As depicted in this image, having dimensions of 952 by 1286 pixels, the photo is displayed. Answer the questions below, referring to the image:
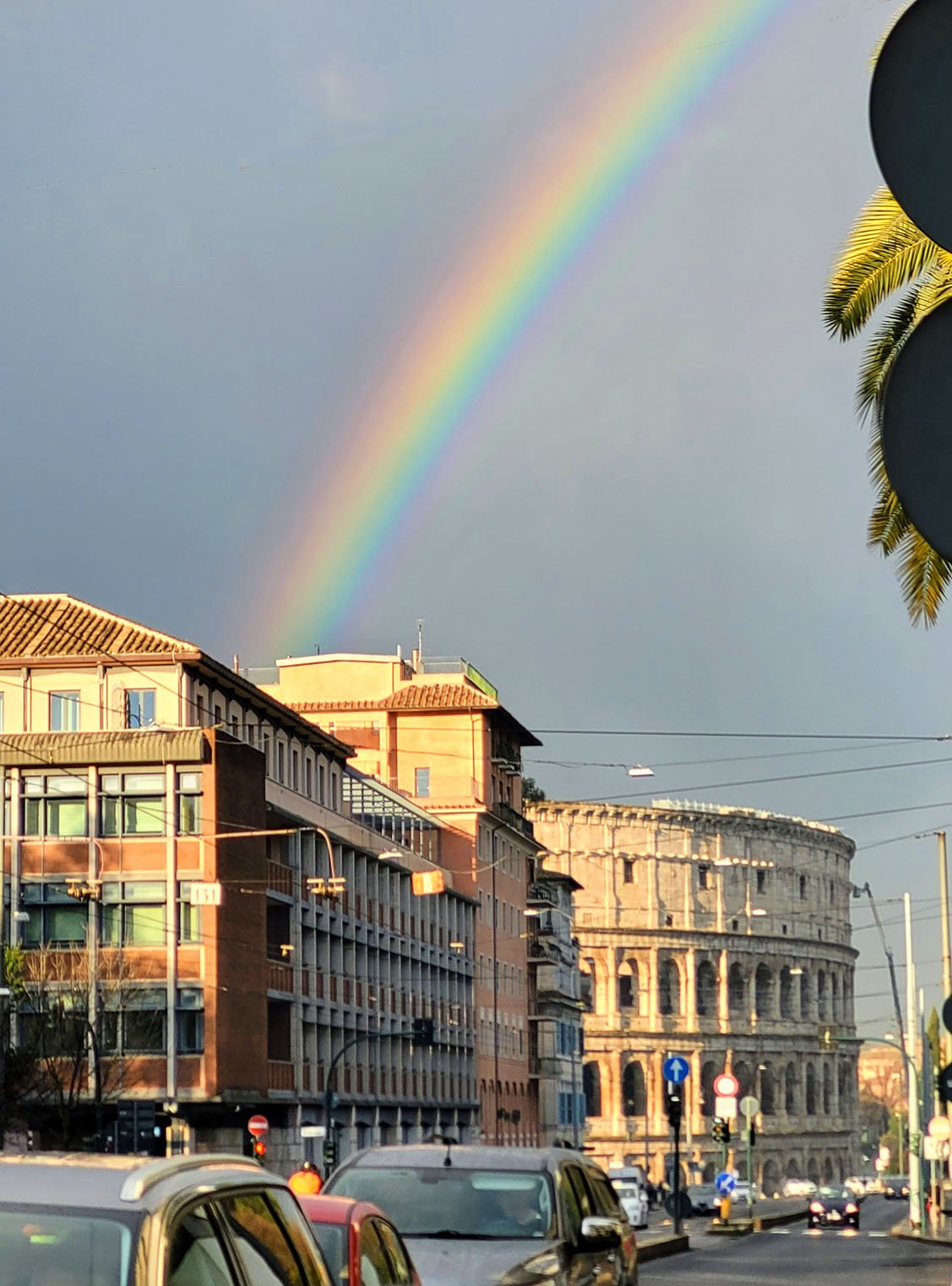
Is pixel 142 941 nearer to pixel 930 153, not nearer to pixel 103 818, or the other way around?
pixel 103 818

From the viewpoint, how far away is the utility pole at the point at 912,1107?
6631cm

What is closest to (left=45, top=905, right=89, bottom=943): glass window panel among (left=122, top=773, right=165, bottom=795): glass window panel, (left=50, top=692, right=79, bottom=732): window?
(left=122, top=773, right=165, bottom=795): glass window panel

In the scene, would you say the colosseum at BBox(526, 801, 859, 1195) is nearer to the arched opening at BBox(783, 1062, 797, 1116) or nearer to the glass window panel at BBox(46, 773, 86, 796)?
the arched opening at BBox(783, 1062, 797, 1116)

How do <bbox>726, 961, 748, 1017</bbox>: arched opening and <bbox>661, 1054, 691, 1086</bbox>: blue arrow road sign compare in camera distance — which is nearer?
<bbox>661, 1054, 691, 1086</bbox>: blue arrow road sign

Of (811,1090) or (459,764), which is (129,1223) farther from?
(811,1090)

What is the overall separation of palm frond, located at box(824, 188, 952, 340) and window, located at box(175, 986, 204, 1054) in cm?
4670

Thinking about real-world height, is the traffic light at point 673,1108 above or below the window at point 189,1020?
below

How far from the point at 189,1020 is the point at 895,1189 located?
3257 inches

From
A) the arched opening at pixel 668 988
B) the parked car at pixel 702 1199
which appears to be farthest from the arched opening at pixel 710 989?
the parked car at pixel 702 1199

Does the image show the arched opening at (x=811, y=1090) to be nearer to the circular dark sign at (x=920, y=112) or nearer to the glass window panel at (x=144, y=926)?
the glass window panel at (x=144, y=926)

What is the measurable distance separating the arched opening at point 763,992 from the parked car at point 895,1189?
1225 inches

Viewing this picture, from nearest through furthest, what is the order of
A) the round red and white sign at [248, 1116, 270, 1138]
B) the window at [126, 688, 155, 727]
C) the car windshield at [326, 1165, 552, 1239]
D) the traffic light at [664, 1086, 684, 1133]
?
the car windshield at [326, 1165, 552, 1239], the traffic light at [664, 1086, 684, 1133], the round red and white sign at [248, 1116, 270, 1138], the window at [126, 688, 155, 727]

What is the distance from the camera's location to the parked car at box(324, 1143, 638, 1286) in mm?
12727

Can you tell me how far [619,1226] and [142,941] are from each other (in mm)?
54112
